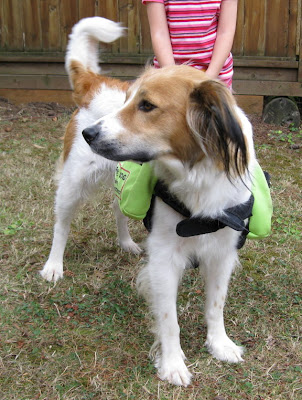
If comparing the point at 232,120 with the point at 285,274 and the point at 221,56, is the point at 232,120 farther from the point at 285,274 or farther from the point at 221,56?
the point at 285,274

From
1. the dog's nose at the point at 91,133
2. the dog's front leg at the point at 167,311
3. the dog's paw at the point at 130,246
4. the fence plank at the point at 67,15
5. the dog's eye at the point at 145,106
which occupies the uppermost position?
the fence plank at the point at 67,15

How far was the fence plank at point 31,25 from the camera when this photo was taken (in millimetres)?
6426

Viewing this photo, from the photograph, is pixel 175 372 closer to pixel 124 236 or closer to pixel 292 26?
pixel 124 236

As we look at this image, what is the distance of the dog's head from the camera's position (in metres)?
1.85

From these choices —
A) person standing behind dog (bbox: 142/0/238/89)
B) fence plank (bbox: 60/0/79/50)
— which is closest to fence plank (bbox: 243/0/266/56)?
fence plank (bbox: 60/0/79/50)

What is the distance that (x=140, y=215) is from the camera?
2305 mm

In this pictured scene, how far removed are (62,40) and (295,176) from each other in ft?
11.8

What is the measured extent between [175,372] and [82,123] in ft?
4.83

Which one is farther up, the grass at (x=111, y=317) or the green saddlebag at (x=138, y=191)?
the green saddlebag at (x=138, y=191)

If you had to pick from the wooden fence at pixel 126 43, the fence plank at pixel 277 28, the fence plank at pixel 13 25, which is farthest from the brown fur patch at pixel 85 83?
the fence plank at pixel 13 25

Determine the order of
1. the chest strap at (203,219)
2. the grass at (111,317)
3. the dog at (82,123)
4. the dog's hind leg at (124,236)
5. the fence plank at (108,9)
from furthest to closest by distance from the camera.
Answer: the fence plank at (108,9), the dog's hind leg at (124,236), the dog at (82,123), the grass at (111,317), the chest strap at (203,219)

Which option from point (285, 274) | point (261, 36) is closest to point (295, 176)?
point (285, 274)

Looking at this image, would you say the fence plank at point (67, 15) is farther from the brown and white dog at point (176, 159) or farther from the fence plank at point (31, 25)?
the brown and white dog at point (176, 159)

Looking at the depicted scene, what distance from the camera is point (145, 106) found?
1.92 m
